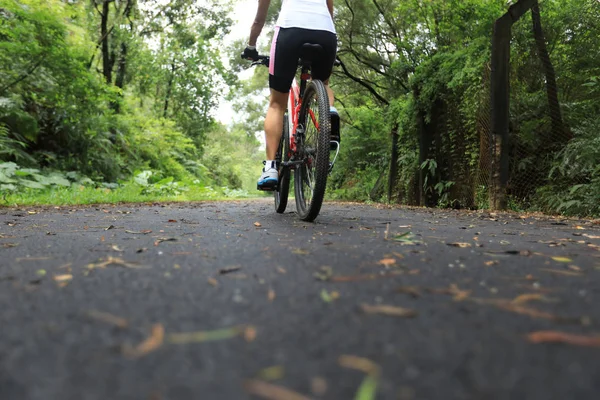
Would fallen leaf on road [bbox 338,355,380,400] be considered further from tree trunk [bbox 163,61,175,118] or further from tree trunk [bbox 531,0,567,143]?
tree trunk [bbox 163,61,175,118]

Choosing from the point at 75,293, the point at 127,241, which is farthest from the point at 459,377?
the point at 127,241

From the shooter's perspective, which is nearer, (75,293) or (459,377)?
(459,377)

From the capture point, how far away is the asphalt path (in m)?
0.66

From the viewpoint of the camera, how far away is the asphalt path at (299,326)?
661 mm

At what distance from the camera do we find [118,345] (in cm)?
79

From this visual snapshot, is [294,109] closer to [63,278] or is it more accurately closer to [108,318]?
[63,278]

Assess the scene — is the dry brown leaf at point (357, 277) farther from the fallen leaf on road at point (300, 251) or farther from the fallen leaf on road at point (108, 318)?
the fallen leaf on road at point (108, 318)

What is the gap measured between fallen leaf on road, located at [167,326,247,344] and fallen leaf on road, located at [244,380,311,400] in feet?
0.59

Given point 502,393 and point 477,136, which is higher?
point 477,136

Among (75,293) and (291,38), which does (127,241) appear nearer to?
(75,293)

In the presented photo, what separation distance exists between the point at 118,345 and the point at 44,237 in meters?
1.88

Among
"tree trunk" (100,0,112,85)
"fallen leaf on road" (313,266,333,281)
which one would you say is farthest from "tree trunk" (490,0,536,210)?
"tree trunk" (100,0,112,85)

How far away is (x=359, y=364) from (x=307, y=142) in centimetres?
295

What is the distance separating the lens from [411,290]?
1.13 meters
